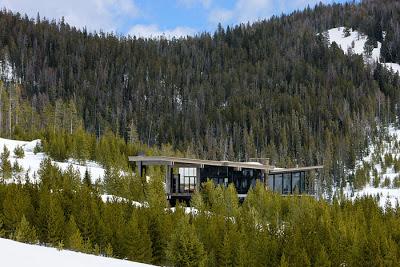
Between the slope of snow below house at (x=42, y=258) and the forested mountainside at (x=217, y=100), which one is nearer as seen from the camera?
the slope of snow below house at (x=42, y=258)

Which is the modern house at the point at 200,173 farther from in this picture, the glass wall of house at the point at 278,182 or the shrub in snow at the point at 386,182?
the shrub in snow at the point at 386,182

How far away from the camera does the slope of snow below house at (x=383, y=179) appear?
100262 millimetres

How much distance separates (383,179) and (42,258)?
103m

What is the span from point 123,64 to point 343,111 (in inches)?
3252

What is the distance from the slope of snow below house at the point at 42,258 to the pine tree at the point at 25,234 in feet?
21.3

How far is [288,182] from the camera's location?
55906 millimetres

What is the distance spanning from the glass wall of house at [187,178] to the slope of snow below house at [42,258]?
93.0 feet

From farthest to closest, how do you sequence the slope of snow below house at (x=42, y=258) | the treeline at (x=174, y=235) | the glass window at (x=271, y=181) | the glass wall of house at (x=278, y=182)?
the glass window at (x=271, y=181)
the glass wall of house at (x=278, y=182)
the treeline at (x=174, y=235)
the slope of snow below house at (x=42, y=258)

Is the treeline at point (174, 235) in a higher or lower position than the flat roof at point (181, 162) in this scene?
lower

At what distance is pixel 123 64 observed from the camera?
196 meters

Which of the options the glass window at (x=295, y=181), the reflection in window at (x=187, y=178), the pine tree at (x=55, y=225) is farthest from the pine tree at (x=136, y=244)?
Result: the glass window at (x=295, y=181)

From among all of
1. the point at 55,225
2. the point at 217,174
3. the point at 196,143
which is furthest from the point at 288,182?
the point at 196,143

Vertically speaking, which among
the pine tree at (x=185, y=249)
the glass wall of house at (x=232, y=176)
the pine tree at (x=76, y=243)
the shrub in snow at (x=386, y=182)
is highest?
the glass wall of house at (x=232, y=176)

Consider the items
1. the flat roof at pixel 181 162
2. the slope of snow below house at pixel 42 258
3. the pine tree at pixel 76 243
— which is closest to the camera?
the slope of snow below house at pixel 42 258
